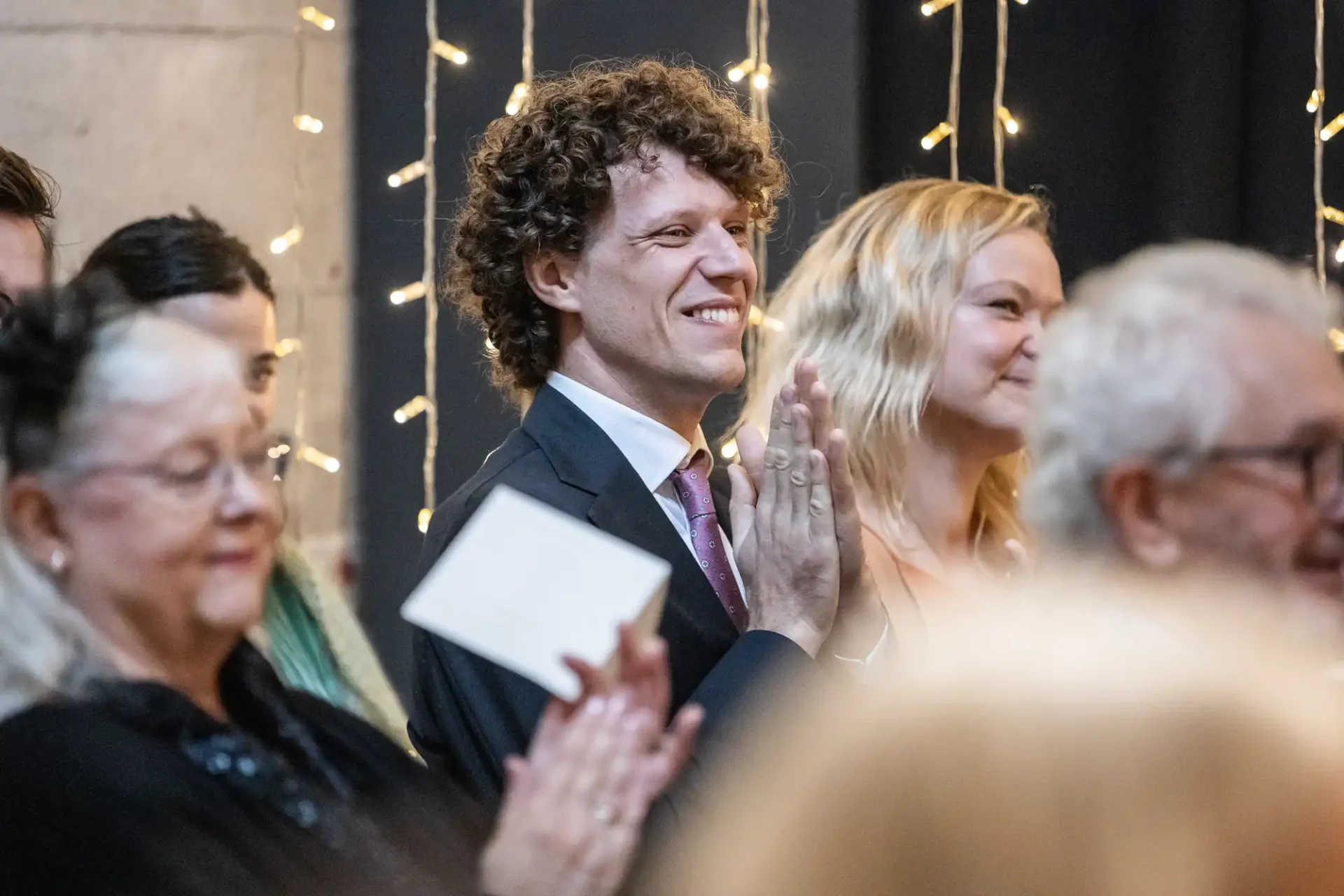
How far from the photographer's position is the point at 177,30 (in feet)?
9.87

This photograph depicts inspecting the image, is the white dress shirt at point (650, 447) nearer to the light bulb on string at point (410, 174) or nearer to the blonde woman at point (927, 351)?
the blonde woman at point (927, 351)

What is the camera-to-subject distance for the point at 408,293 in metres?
3.03

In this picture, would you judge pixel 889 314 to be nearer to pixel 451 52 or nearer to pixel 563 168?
pixel 563 168

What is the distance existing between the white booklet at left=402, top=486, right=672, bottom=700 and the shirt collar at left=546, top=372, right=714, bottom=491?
668 millimetres

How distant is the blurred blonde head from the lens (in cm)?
102

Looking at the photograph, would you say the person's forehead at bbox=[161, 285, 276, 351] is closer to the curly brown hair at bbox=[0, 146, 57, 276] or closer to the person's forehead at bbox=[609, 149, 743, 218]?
the curly brown hair at bbox=[0, 146, 57, 276]

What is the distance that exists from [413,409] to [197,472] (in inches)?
75.7

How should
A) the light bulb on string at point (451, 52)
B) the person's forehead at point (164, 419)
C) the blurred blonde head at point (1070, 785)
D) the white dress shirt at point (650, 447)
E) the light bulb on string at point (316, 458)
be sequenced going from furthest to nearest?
1. the light bulb on string at point (316, 458)
2. the light bulb on string at point (451, 52)
3. the white dress shirt at point (650, 447)
4. the person's forehead at point (164, 419)
5. the blurred blonde head at point (1070, 785)

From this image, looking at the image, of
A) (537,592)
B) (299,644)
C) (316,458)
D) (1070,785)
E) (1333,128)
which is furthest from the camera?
(316,458)

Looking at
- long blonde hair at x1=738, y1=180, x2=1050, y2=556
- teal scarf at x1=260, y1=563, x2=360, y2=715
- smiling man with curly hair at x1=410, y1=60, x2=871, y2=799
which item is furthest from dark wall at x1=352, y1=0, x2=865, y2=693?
teal scarf at x1=260, y1=563, x2=360, y2=715

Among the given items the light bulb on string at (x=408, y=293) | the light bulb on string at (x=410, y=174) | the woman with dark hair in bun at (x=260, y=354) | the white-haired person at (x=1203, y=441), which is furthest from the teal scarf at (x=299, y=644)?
the light bulb on string at (x=410, y=174)

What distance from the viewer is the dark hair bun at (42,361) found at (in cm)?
113

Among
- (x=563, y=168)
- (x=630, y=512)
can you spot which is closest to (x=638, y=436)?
(x=630, y=512)

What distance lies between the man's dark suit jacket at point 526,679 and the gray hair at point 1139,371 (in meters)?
0.43
